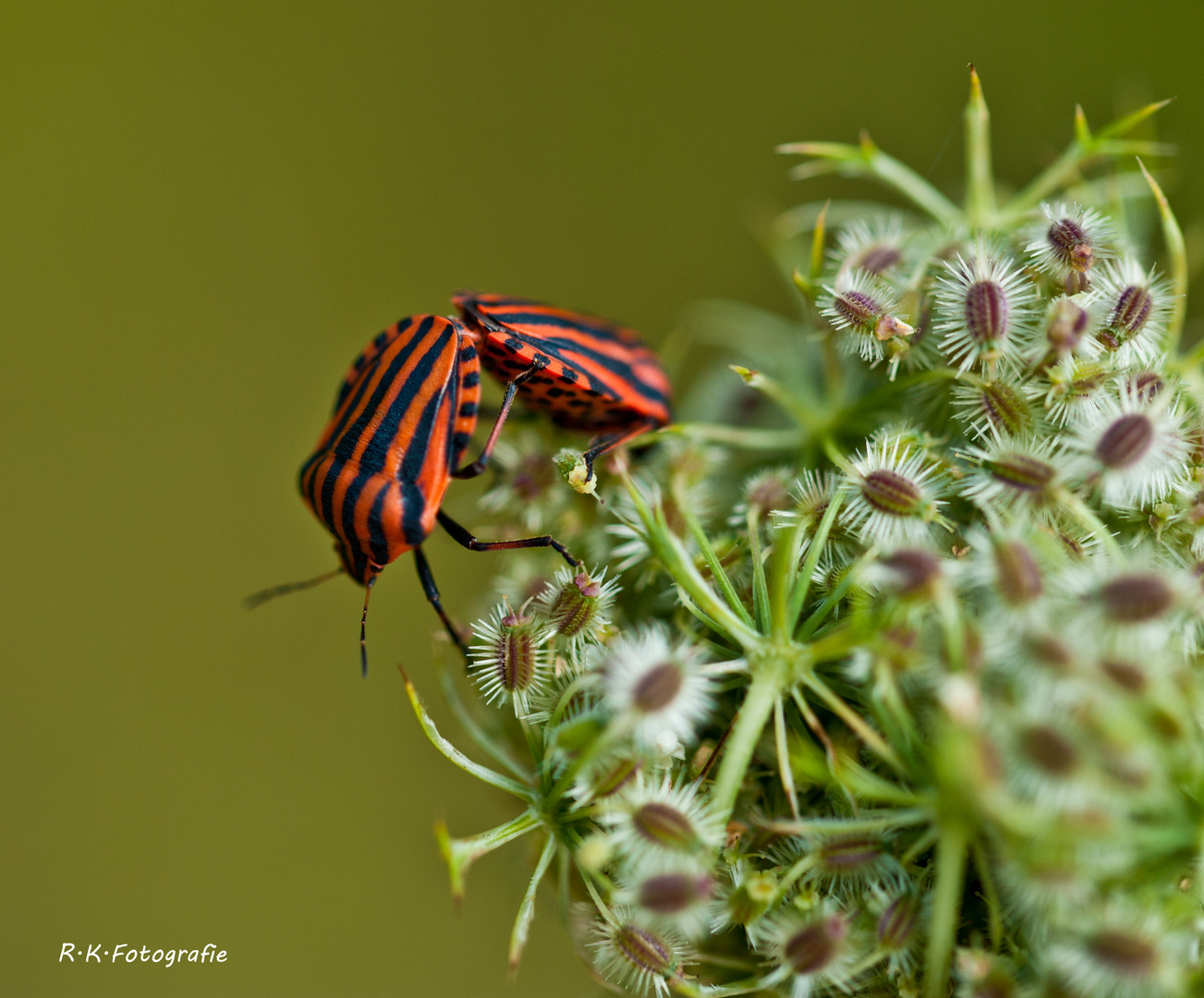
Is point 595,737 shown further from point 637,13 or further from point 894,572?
point 637,13

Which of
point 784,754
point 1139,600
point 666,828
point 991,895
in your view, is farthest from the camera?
point 784,754

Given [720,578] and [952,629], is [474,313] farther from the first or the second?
[952,629]

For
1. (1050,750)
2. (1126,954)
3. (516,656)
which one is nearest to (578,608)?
(516,656)

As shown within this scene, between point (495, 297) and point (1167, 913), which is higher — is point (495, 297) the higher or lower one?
the higher one

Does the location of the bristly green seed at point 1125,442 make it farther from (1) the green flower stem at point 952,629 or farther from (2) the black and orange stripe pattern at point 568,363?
(2) the black and orange stripe pattern at point 568,363

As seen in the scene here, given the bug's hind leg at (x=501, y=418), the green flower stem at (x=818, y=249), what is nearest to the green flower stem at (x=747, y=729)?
the bug's hind leg at (x=501, y=418)

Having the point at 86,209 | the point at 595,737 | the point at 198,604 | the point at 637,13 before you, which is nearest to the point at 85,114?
→ the point at 86,209
